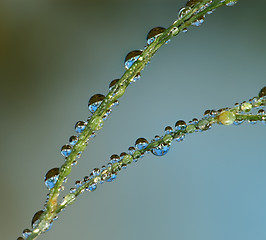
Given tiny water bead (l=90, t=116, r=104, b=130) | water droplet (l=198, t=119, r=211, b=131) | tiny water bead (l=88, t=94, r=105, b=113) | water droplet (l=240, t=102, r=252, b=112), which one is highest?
tiny water bead (l=88, t=94, r=105, b=113)

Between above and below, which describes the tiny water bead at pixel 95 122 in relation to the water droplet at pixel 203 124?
below

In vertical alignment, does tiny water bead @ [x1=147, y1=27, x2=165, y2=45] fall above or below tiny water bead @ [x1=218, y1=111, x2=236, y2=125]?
above

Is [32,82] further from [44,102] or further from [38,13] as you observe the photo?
[38,13]

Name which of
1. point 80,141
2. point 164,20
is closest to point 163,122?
point 164,20
